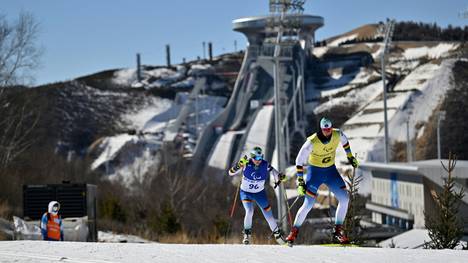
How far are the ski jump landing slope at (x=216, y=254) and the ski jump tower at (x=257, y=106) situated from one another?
234 ft

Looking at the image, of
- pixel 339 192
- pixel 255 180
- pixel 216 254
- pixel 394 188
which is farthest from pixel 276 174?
pixel 394 188

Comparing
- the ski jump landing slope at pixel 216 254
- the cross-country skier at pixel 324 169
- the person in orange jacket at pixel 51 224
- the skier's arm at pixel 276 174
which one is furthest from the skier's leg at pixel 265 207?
the person in orange jacket at pixel 51 224

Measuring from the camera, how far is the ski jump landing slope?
39.2 ft

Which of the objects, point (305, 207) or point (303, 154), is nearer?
point (303, 154)

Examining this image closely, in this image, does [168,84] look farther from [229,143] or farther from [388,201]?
[388,201]

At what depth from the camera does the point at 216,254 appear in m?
12.7

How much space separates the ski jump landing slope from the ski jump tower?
71.4 metres

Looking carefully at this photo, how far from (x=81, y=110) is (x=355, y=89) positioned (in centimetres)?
4242

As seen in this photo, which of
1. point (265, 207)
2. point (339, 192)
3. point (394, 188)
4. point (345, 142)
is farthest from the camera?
point (394, 188)

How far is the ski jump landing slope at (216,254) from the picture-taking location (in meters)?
11.9

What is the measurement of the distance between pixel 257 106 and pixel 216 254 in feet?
298

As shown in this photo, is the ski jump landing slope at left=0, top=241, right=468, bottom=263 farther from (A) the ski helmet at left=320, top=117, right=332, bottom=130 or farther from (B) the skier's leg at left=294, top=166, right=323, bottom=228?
(A) the ski helmet at left=320, top=117, right=332, bottom=130

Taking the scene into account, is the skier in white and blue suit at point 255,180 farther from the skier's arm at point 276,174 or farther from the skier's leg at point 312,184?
the skier's leg at point 312,184

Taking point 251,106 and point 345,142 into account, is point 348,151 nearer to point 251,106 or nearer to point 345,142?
point 345,142
